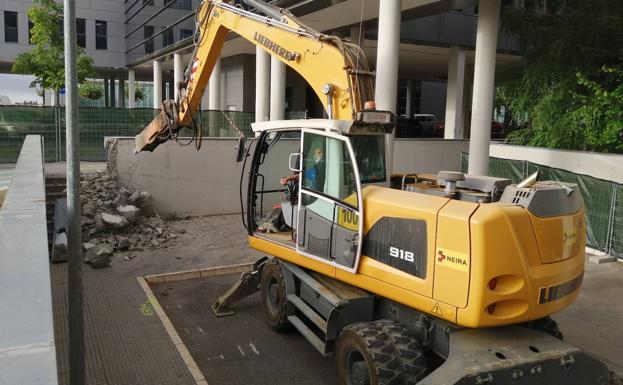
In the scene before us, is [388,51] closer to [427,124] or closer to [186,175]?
[186,175]

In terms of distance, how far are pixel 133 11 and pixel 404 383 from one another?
40.7m

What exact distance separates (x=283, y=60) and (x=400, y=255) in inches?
132

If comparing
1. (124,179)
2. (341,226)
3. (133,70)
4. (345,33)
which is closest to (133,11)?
(133,70)

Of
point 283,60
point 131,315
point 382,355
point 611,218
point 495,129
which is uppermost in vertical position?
point 283,60

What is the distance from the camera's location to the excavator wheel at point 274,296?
711cm

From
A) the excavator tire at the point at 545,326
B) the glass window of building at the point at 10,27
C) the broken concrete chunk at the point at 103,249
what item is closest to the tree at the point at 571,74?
the excavator tire at the point at 545,326

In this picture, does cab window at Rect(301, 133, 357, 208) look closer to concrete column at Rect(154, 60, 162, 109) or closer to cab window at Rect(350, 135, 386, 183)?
cab window at Rect(350, 135, 386, 183)

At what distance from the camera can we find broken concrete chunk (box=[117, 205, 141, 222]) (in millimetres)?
12031

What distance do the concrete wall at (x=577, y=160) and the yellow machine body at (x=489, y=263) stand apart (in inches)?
319

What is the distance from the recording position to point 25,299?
3221mm

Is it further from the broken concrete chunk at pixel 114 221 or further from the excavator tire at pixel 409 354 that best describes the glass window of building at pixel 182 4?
the excavator tire at pixel 409 354

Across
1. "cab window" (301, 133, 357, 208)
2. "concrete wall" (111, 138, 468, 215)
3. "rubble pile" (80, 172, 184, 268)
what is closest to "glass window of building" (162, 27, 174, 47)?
"concrete wall" (111, 138, 468, 215)

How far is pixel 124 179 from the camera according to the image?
13.6 metres

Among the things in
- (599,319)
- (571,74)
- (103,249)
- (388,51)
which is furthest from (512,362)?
(571,74)
